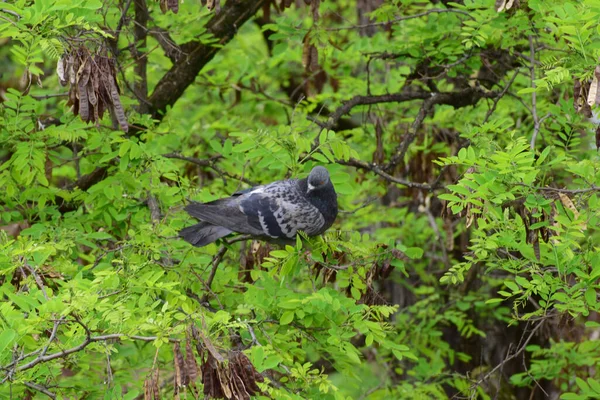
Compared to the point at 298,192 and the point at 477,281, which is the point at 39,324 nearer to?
the point at 298,192

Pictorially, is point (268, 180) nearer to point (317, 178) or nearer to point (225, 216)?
point (225, 216)

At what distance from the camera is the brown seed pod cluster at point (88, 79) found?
443 cm

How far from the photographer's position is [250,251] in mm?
5691

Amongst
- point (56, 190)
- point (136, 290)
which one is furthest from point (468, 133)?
point (56, 190)

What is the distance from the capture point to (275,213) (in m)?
5.46

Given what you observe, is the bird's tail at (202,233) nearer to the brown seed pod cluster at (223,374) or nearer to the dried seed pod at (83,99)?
the dried seed pod at (83,99)

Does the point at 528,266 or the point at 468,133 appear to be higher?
the point at 468,133

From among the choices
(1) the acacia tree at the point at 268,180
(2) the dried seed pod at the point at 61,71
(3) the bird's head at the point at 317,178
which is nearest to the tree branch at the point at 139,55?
(1) the acacia tree at the point at 268,180

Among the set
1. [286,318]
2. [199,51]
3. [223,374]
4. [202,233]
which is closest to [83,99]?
[202,233]

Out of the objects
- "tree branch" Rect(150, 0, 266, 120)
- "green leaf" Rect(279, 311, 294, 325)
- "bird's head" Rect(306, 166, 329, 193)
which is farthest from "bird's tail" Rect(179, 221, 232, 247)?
"tree branch" Rect(150, 0, 266, 120)

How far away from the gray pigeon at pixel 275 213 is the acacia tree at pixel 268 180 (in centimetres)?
14

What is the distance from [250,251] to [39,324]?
6.76 feet

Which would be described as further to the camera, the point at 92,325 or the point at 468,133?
the point at 468,133

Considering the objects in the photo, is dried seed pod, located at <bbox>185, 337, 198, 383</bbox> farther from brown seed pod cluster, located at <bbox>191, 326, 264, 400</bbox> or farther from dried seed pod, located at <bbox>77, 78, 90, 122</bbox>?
dried seed pod, located at <bbox>77, 78, 90, 122</bbox>
